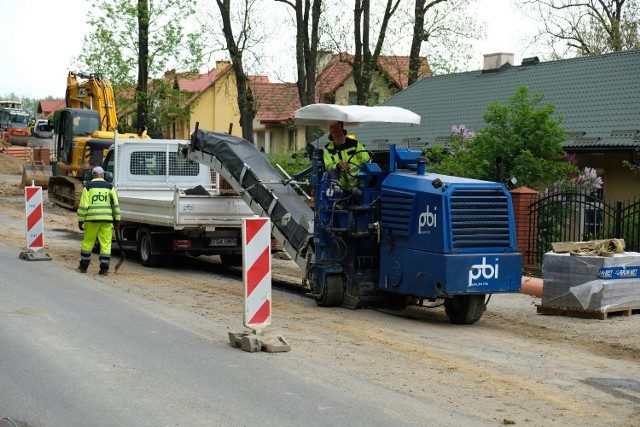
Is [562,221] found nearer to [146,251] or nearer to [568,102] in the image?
[146,251]

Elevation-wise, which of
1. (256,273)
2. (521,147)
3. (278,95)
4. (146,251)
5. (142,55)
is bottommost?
(146,251)

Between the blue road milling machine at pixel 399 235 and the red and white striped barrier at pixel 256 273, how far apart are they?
2.50 m

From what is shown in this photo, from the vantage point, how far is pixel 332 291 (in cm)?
1377

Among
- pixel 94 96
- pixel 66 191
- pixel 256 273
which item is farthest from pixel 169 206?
pixel 94 96

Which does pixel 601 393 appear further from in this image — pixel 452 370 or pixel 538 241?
pixel 538 241

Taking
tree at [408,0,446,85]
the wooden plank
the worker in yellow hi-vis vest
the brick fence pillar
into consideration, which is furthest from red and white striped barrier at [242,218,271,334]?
tree at [408,0,446,85]

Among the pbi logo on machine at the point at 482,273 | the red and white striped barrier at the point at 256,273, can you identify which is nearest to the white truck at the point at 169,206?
the pbi logo on machine at the point at 482,273

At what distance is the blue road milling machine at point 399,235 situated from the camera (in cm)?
1220

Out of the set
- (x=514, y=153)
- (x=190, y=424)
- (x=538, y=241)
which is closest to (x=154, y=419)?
(x=190, y=424)

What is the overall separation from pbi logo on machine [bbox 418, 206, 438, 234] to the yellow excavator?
18686mm

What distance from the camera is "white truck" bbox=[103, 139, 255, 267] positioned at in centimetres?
1764

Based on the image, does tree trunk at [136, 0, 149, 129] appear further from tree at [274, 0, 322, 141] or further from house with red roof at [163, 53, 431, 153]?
tree at [274, 0, 322, 141]

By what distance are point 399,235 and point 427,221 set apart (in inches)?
23.5

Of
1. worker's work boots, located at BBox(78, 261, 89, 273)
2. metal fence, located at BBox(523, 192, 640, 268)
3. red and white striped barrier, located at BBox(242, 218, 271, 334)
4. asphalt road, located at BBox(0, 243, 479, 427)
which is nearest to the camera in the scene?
asphalt road, located at BBox(0, 243, 479, 427)
